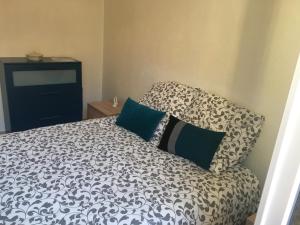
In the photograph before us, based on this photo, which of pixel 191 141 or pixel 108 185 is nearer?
pixel 108 185

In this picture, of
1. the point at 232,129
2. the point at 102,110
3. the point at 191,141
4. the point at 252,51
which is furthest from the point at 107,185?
the point at 102,110

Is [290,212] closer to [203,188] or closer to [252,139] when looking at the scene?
[203,188]

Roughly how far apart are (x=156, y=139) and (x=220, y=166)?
1.89 ft

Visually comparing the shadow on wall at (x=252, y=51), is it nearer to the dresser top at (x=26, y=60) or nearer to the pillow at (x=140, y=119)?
the pillow at (x=140, y=119)

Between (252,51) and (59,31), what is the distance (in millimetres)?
2441

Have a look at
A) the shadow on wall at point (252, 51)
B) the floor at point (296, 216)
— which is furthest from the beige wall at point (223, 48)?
the floor at point (296, 216)

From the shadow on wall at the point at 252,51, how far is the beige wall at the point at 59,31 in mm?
2248

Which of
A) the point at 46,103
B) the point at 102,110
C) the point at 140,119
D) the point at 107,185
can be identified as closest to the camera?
the point at 107,185

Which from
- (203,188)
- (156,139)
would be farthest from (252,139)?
(156,139)

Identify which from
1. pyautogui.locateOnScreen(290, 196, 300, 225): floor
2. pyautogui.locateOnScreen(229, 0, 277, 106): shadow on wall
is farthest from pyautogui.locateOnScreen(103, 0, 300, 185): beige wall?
pyautogui.locateOnScreen(290, 196, 300, 225): floor

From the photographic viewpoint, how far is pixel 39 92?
3029mm

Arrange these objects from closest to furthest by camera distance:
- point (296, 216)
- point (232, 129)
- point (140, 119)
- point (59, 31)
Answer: point (296, 216) < point (232, 129) < point (140, 119) < point (59, 31)

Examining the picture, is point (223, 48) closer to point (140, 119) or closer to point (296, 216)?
point (140, 119)

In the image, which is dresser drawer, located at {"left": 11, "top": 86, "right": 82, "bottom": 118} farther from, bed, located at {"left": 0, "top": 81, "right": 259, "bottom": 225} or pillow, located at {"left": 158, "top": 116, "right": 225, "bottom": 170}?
pillow, located at {"left": 158, "top": 116, "right": 225, "bottom": 170}
